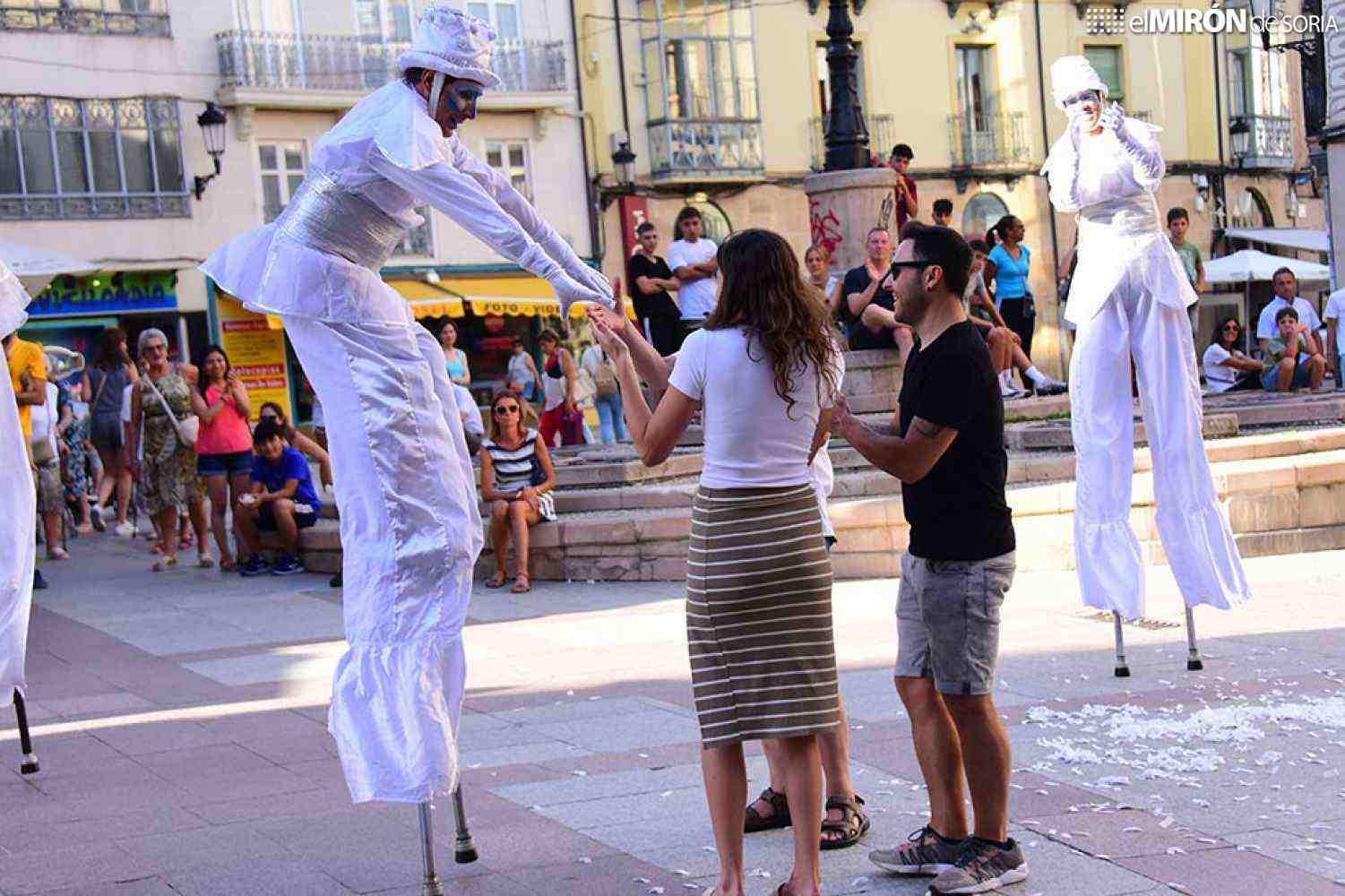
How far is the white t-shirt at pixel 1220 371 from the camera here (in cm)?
1759

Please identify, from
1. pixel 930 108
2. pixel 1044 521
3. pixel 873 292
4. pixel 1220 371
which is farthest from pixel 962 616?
pixel 930 108

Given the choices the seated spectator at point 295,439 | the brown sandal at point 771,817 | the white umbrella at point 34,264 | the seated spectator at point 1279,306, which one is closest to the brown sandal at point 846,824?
the brown sandal at point 771,817

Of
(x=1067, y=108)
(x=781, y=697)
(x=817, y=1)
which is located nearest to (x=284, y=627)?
(x=1067, y=108)

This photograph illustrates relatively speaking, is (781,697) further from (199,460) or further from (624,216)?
(624,216)

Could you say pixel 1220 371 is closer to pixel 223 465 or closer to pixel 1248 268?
pixel 223 465

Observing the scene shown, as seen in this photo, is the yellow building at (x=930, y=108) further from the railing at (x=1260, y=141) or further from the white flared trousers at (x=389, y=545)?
the white flared trousers at (x=389, y=545)

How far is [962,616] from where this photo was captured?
16.2 ft

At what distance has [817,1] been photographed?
38781mm

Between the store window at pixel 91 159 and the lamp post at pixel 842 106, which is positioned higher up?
the store window at pixel 91 159

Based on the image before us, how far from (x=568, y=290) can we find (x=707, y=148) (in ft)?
107

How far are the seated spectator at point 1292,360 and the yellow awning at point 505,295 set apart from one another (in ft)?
60.4

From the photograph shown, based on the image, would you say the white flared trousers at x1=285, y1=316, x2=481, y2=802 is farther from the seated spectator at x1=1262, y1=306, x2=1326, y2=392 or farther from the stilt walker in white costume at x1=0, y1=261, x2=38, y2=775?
the seated spectator at x1=1262, y1=306, x2=1326, y2=392

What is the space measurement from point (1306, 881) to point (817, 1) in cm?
3575

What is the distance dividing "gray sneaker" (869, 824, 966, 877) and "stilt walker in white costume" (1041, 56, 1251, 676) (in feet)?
10.5
